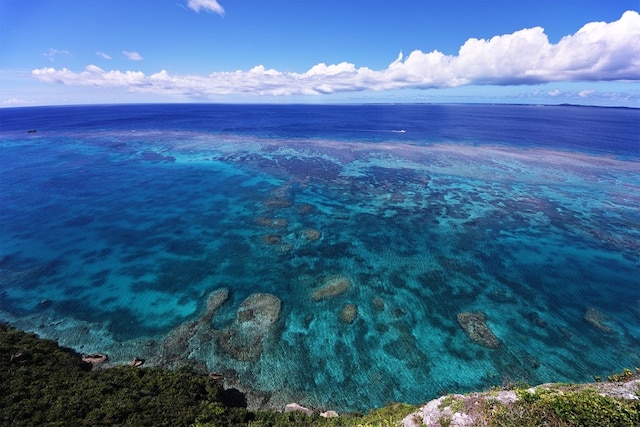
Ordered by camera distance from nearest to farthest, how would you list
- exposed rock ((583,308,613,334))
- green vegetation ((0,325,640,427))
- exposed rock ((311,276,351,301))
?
green vegetation ((0,325,640,427)) < exposed rock ((583,308,613,334)) < exposed rock ((311,276,351,301))

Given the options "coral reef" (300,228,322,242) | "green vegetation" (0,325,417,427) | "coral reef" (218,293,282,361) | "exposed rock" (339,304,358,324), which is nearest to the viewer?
"green vegetation" (0,325,417,427)

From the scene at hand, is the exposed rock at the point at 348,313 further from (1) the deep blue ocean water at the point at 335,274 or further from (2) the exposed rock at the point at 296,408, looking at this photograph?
(2) the exposed rock at the point at 296,408

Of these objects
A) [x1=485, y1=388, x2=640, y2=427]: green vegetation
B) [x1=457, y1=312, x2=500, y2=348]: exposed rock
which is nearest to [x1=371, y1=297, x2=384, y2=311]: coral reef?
[x1=457, y1=312, x2=500, y2=348]: exposed rock

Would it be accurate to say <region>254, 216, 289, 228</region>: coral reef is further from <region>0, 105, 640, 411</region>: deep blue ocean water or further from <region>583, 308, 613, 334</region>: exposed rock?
<region>583, 308, 613, 334</region>: exposed rock

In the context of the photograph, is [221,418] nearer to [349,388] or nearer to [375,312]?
[349,388]

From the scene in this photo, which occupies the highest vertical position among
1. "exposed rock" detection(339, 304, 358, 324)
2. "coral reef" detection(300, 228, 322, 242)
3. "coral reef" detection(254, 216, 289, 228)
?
"coral reef" detection(254, 216, 289, 228)

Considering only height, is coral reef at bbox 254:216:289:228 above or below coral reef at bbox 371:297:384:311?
above

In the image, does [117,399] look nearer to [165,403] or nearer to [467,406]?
[165,403]
